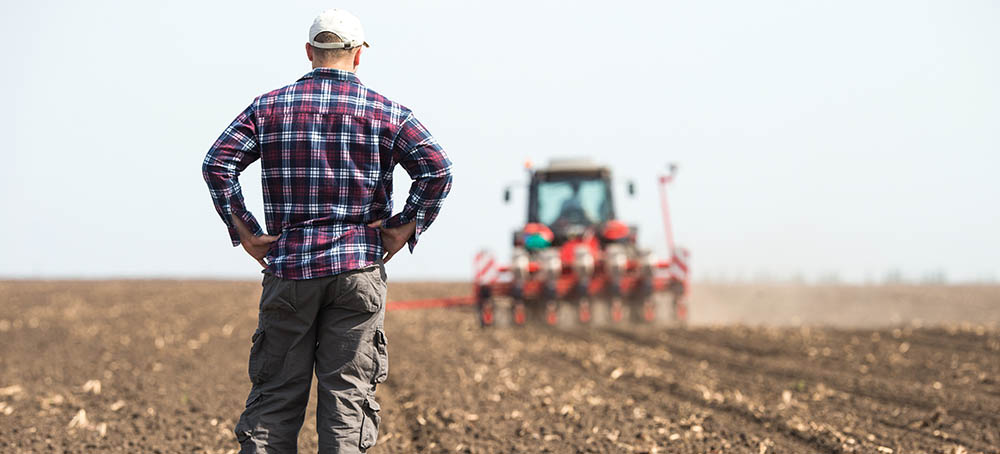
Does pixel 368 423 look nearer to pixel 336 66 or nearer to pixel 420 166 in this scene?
pixel 420 166

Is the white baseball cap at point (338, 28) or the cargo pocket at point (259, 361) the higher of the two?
the white baseball cap at point (338, 28)

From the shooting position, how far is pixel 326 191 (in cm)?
306

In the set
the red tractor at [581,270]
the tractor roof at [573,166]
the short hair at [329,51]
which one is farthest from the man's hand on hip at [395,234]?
the tractor roof at [573,166]

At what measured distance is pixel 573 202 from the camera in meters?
16.2

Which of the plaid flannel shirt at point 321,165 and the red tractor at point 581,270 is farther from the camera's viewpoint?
the red tractor at point 581,270

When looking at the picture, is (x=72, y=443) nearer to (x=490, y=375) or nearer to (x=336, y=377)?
(x=336, y=377)

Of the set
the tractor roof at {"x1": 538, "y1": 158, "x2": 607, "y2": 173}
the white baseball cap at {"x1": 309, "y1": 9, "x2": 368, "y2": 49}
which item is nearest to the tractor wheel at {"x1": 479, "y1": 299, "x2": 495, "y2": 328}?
the tractor roof at {"x1": 538, "y1": 158, "x2": 607, "y2": 173}

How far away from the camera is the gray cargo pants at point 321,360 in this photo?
3.08 meters

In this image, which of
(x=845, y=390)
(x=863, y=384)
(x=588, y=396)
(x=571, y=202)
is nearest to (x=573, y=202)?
(x=571, y=202)

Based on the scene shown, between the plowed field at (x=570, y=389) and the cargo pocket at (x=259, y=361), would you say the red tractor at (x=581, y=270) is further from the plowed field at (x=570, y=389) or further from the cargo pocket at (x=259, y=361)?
the cargo pocket at (x=259, y=361)

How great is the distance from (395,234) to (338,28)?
0.70 metres

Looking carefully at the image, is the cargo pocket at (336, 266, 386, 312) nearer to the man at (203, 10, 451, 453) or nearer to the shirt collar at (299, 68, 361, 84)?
the man at (203, 10, 451, 453)

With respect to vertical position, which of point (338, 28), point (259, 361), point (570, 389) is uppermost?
point (338, 28)

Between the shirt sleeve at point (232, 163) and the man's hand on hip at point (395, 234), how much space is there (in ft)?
1.41
